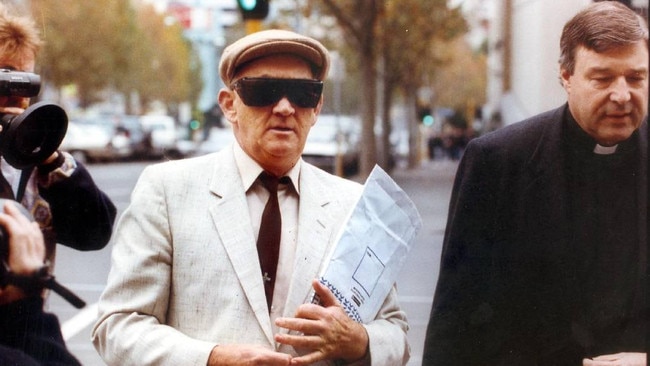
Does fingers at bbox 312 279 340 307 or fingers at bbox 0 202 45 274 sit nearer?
fingers at bbox 0 202 45 274

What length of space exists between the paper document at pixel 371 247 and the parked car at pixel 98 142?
25.7 meters

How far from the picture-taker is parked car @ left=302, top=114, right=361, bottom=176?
1564cm

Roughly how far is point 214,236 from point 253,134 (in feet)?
0.90

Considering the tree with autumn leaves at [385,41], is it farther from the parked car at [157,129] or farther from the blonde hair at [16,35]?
the parked car at [157,129]

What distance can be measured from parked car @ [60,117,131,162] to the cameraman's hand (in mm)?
26374

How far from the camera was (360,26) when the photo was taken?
61.8 ft

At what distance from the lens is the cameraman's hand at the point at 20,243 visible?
1757 millimetres

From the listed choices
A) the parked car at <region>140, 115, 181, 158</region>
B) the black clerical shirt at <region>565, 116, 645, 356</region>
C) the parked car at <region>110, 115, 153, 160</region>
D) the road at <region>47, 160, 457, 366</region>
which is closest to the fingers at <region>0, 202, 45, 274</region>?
the black clerical shirt at <region>565, 116, 645, 356</region>

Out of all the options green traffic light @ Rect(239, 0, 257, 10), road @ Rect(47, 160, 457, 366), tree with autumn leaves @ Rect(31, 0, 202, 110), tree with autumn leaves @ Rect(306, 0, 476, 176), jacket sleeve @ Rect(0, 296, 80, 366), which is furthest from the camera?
tree with autumn leaves @ Rect(31, 0, 202, 110)

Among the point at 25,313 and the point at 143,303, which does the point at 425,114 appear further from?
the point at 25,313

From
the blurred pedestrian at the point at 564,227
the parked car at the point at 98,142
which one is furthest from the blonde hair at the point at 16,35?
the parked car at the point at 98,142

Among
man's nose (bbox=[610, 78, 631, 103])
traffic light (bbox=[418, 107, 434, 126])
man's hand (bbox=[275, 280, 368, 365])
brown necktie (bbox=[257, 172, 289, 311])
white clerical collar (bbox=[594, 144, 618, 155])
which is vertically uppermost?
man's nose (bbox=[610, 78, 631, 103])

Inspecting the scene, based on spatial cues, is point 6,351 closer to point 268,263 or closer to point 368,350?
point 268,263

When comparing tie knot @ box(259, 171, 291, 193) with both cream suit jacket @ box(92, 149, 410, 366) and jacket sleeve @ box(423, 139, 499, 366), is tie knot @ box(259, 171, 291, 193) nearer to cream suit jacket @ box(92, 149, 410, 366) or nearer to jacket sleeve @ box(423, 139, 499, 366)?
cream suit jacket @ box(92, 149, 410, 366)
